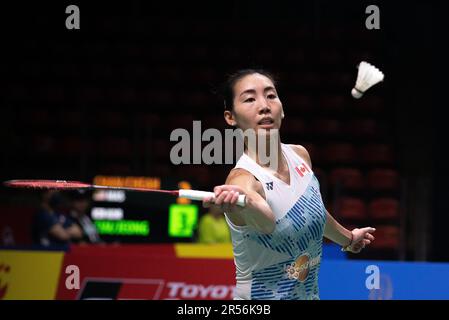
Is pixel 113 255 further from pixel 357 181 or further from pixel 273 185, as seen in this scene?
pixel 357 181

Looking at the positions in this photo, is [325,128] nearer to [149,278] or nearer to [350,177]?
[350,177]

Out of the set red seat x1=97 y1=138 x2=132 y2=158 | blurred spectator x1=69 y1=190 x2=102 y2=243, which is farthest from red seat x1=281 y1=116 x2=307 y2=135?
blurred spectator x1=69 y1=190 x2=102 y2=243

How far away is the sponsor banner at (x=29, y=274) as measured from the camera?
22.8 ft

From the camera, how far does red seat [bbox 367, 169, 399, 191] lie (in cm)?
1285

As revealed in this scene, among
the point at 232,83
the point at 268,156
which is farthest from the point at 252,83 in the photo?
the point at 268,156

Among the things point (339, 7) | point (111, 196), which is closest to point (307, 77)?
point (339, 7)

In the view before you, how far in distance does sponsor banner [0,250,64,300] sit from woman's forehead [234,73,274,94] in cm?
344

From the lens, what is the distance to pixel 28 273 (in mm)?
7023

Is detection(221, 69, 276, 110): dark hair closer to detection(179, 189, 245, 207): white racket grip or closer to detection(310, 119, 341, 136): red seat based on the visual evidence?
detection(179, 189, 245, 207): white racket grip

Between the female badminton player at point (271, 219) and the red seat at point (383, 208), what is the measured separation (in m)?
8.43

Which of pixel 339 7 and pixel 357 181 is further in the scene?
pixel 357 181

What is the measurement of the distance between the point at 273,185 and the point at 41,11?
1136cm

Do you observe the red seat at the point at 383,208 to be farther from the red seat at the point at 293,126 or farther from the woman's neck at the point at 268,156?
the woman's neck at the point at 268,156

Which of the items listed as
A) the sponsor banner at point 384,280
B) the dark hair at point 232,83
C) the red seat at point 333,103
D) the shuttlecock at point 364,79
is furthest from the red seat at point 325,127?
the dark hair at point 232,83
